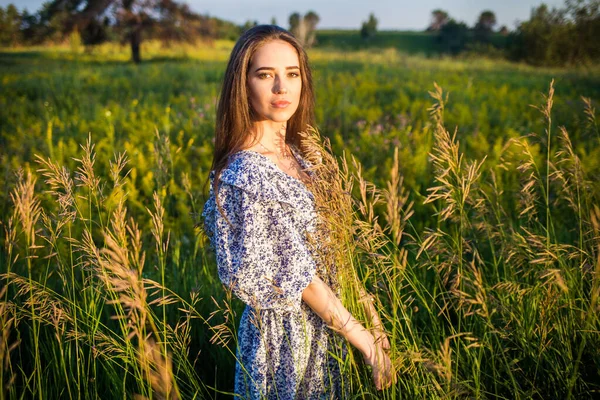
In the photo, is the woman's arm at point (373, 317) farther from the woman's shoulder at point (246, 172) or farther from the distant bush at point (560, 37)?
the distant bush at point (560, 37)

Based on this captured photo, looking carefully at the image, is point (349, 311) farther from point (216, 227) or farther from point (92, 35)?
Result: point (92, 35)

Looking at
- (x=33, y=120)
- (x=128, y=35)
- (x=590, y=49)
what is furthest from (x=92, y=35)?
(x=590, y=49)

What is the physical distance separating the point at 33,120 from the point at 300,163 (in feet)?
20.4

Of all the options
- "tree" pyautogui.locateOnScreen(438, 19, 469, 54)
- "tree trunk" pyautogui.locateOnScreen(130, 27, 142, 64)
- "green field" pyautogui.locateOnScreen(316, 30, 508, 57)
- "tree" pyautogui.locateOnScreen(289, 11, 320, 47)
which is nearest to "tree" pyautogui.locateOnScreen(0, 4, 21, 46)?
"tree trunk" pyautogui.locateOnScreen(130, 27, 142, 64)

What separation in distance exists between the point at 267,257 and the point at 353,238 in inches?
11.4

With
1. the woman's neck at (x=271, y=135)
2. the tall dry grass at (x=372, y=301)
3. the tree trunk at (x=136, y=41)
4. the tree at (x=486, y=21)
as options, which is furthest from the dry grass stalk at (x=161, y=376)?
the tree at (x=486, y=21)

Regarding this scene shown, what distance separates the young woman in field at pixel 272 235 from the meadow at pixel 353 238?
0.42 feet

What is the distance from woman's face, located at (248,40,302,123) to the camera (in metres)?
1.66

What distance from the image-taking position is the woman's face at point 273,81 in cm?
166

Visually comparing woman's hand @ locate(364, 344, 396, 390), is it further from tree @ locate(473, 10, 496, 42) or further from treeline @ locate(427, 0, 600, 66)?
tree @ locate(473, 10, 496, 42)

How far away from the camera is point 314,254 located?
1.46m

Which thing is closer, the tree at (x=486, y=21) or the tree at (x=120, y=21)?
the tree at (x=120, y=21)

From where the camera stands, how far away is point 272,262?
1479 mm

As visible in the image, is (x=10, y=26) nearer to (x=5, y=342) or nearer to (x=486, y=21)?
(x=5, y=342)
